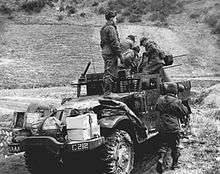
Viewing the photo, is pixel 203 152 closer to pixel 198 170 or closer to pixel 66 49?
pixel 198 170

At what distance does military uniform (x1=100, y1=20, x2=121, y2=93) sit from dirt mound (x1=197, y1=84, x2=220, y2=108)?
6.48m

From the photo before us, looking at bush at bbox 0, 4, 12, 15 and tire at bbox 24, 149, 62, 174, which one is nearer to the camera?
tire at bbox 24, 149, 62, 174

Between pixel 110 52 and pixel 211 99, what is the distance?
725cm

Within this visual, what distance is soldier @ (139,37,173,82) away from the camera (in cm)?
963

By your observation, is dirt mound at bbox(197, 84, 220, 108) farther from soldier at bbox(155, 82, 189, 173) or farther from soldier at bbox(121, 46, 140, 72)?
soldier at bbox(155, 82, 189, 173)

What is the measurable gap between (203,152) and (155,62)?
7.31 feet

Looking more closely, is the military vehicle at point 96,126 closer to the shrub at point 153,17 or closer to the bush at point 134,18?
the bush at point 134,18

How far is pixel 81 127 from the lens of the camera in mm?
6719

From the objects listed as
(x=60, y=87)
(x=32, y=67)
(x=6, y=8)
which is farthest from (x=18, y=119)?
(x=6, y=8)

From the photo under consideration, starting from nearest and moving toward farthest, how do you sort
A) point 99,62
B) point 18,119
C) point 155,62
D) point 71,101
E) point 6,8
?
point 18,119 → point 71,101 → point 155,62 → point 99,62 → point 6,8

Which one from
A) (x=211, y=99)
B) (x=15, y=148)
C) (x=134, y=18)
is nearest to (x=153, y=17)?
(x=134, y=18)

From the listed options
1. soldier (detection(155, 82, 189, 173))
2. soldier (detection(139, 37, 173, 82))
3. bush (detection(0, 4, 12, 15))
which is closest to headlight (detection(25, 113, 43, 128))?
soldier (detection(155, 82, 189, 173))

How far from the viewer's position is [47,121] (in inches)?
276

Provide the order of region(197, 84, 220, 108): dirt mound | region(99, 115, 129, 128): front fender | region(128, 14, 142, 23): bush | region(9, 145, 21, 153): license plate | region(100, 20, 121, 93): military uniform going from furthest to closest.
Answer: region(128, 14, 142, 23): bush < region(197, 84, 220, 108): dirt mound < region(100, 20, 121, 93): military uniform < region(9, 145, 21, 153): license plate < region(99, 115, 129, 128): front fender
